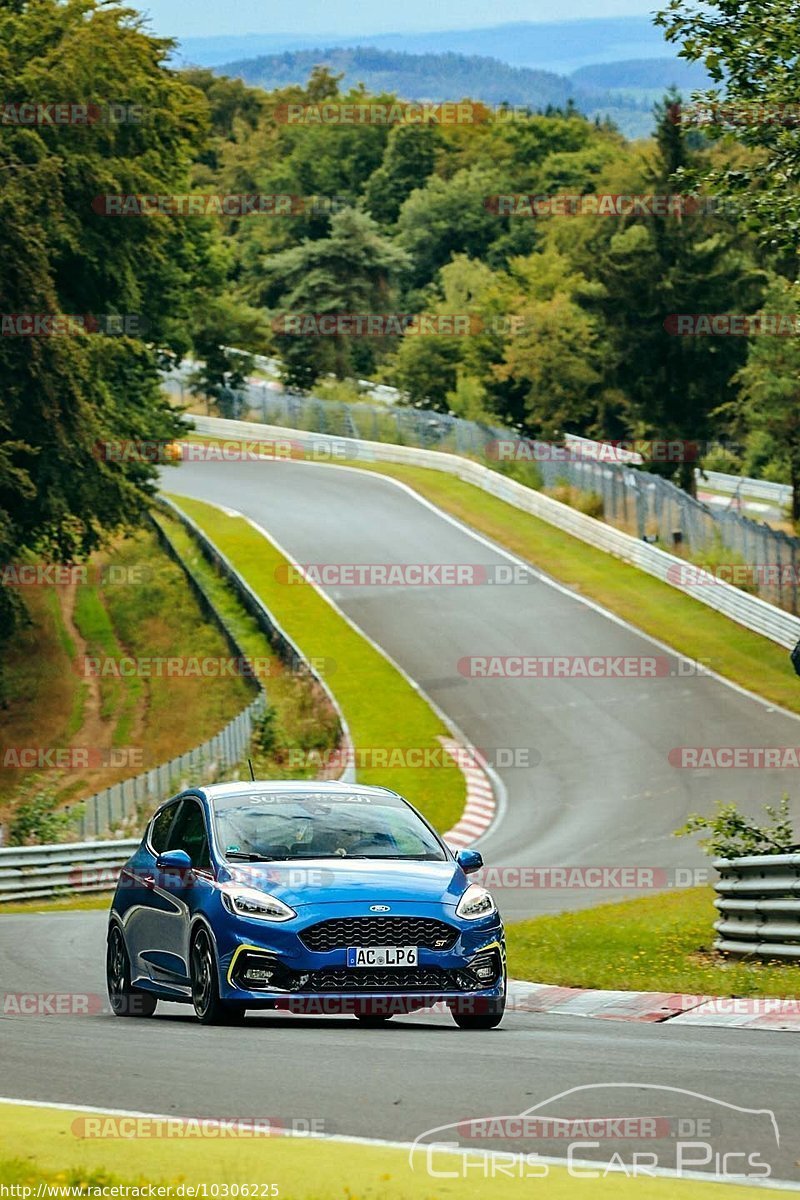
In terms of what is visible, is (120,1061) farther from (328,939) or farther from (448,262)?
(448,262)

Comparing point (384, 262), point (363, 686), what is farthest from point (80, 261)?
point (384, 262)

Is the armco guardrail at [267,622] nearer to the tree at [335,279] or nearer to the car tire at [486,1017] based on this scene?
the car tire at [486,1017]

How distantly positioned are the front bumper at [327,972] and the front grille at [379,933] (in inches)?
1.0

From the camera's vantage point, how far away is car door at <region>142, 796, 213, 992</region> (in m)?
12.0

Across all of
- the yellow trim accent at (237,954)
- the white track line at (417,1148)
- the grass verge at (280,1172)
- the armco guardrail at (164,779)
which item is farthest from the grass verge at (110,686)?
the grass verge at (280,1172)

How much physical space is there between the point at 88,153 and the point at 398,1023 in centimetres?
3598

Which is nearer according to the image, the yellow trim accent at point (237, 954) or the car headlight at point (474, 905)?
the yellow trim accent at point (237, 954)

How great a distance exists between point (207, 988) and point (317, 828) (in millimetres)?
1315

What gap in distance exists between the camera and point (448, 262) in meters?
117

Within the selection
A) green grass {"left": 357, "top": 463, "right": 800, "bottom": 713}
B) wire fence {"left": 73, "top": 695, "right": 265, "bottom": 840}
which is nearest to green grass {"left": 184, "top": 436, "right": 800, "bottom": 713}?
green grass {"left": 357, "top": 463, "right": 800, "bottom": 713}

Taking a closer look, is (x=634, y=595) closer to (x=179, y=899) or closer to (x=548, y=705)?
(x=548, y=705)

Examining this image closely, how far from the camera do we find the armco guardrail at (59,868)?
91.7ft

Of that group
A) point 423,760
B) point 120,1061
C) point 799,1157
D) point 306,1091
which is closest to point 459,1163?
point 799,1157

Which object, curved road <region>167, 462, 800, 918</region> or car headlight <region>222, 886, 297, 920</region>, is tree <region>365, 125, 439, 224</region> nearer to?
curved road <region>167, 462, 800, 918</region>
